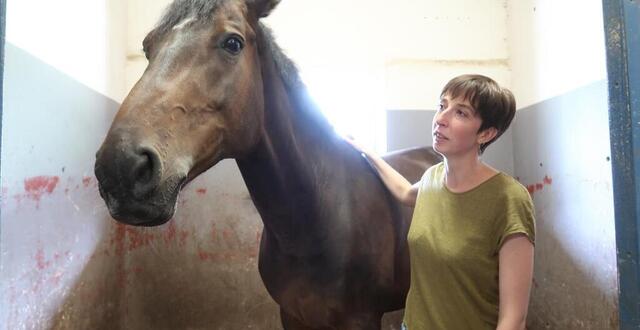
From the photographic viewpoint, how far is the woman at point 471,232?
3.02ft

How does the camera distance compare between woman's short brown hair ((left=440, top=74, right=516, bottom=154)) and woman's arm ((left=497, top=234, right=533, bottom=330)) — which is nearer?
woman's arm ((left=497, top=234, right=533, bottom=330))

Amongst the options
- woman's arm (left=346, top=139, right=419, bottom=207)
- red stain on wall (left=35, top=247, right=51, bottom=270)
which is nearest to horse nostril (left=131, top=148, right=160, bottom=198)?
woman's arm (left=346, top=139, right=419, bottom=207)

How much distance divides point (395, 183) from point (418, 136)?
157 cm

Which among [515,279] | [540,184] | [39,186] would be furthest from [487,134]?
[540,184]

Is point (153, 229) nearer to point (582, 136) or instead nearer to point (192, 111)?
point (192, 111)

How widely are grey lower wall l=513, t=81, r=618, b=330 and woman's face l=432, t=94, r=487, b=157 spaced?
134 centimetres

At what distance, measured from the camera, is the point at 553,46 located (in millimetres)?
2523

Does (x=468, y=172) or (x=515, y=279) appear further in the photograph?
(x=468, y=172)

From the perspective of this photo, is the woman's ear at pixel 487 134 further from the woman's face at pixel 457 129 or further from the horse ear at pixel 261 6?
the horse ear at pixel 261 6

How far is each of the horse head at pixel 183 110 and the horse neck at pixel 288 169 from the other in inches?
3.3

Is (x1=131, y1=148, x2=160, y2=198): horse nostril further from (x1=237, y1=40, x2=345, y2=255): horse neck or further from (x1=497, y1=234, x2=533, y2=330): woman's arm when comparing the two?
(x1=497, y1=234, x2=533, y2=330): woman's arm

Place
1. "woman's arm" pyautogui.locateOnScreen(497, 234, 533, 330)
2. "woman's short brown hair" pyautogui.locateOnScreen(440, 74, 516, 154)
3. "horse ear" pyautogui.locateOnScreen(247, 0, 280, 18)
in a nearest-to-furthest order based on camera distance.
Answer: "woman's arm" pyautogui.locateOnScreen(497, 234, 533, 330), "woman's short brown hair" pyautogui.locateOnScreen(440, 74, 516, 154), "horse ear" pyautogui.locateOnScreen(247, 0, 280, 18)

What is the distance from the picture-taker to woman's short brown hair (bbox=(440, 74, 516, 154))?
1.02 m

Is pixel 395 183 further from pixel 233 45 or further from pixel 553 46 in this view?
pixel 553 46
